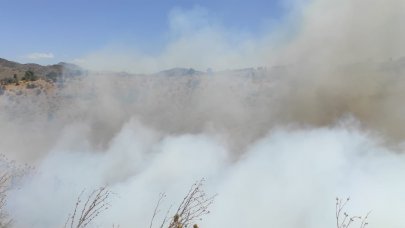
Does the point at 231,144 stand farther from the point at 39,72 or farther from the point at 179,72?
the point at 39,72

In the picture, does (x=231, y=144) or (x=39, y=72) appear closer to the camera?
(x=231, y=144)

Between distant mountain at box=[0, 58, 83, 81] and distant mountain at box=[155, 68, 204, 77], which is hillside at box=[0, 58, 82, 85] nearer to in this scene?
distant mountain at box=[0, 58, 83, 81]

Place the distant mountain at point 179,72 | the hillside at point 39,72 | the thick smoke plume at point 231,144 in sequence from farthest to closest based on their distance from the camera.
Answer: the distant mountain at point 179,72 < the hillside at point 39,72 < the thick smoke plume at point 231,144

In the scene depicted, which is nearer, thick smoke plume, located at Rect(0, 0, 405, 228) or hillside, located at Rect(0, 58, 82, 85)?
thick smoke plume, located at Rect(0, 0, 405, 228)

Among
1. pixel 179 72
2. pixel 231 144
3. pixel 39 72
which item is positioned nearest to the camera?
pixel 231 144

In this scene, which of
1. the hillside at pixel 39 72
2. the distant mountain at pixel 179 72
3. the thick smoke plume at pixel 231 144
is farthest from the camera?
the distant mountain at pixel 179 72

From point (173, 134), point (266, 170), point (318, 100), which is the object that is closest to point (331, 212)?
point (266, 170)

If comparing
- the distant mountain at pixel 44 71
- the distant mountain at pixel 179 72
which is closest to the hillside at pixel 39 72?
the distant mountain at pixel 44 71

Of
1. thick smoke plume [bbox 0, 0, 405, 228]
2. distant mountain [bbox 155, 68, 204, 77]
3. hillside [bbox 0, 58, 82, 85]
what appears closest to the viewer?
thick smoke plume [bbox 0, 0, 405, 228]

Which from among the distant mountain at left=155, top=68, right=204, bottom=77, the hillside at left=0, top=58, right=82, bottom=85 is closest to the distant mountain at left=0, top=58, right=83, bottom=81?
the hillside at left=0, top=58, right=82, bottom=85

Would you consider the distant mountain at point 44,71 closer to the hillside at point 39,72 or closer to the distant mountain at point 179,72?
the hillside at point 39,72

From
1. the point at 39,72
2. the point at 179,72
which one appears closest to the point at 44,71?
the point at 39,72

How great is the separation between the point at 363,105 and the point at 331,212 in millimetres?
15025

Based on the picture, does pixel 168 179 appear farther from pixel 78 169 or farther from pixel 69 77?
pixel 69 77
